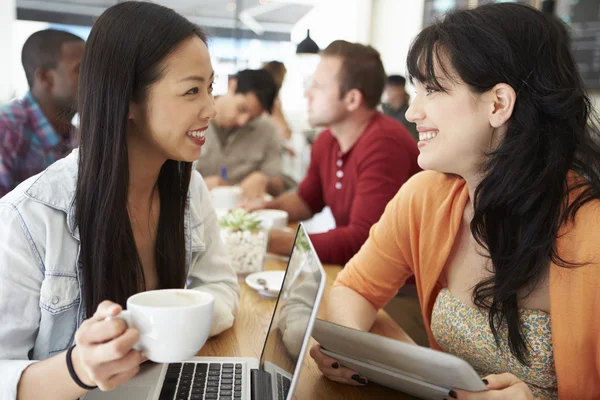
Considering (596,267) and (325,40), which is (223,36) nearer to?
(325,40)

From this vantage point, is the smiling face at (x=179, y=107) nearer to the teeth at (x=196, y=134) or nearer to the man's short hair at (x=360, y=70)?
the teeth at (x=196, y=134)

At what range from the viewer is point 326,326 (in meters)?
0.91

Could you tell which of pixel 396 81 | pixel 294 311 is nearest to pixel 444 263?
pixel 294 311

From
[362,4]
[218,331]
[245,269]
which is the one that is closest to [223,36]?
[362,4]

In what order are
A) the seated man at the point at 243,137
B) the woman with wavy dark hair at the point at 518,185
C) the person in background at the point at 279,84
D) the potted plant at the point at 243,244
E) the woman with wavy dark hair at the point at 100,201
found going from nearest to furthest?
the woman with wavy dark hair at the point at 100,201
the woman with wavy dark hair at the point at 518,185
the potted plant at the point at 243,244
the seated man at the point at 243,137
the person in background at the point at 279,84

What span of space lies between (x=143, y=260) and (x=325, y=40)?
5631mm

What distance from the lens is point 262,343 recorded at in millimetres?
1121

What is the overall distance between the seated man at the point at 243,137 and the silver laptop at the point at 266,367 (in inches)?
83.3

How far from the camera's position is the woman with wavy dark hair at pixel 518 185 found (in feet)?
3.23

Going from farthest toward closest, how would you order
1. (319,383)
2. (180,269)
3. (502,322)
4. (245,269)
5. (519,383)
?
1. (245,269)
2. (180,269)
3. (502,322)
4. (319,383)
5. (519,383)

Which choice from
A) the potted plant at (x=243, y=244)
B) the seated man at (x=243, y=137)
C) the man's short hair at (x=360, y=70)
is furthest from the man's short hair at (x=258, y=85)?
the potted plant at (x=243, y=244)

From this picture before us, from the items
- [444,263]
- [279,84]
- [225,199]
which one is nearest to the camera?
[444,263]

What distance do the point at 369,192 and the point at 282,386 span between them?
1.31m

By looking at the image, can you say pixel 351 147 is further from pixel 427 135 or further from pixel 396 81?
pixel 396 81
